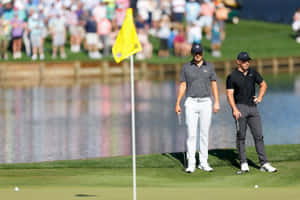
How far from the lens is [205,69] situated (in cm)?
1264

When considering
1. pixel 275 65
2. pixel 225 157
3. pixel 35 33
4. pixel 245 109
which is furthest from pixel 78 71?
pixel 245 109

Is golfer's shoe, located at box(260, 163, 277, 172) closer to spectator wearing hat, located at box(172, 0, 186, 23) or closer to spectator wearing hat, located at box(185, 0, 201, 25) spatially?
spectator wearing hat, located at box(185, 0, 201, 25)

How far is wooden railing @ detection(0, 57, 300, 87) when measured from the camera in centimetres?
3972

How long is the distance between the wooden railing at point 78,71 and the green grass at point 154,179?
2491 centimetres

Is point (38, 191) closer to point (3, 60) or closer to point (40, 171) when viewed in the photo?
point (40, 171)

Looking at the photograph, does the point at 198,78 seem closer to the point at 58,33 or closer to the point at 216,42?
the point at 58,33

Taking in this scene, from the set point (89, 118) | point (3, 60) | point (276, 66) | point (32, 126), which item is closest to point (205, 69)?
point (32, 126)

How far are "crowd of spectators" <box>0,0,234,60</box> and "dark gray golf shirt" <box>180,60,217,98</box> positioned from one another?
1116 inches

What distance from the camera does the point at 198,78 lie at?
41.4ft

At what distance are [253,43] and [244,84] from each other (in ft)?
119

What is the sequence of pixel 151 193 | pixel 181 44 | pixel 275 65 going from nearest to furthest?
pixel 151 193 → pixel 181 44 → pixel 275 65

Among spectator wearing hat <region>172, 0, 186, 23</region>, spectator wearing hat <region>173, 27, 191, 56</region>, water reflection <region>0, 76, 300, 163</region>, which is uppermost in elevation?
spectator wearing hat <region>172, 0, 186, 23</region>

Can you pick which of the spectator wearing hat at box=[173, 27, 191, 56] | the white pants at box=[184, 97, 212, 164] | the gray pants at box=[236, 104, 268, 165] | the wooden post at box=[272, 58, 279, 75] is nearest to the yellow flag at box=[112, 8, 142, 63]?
the white pants at box=[184, 97, 212, 164]

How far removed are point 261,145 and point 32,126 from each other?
34.0 ft
